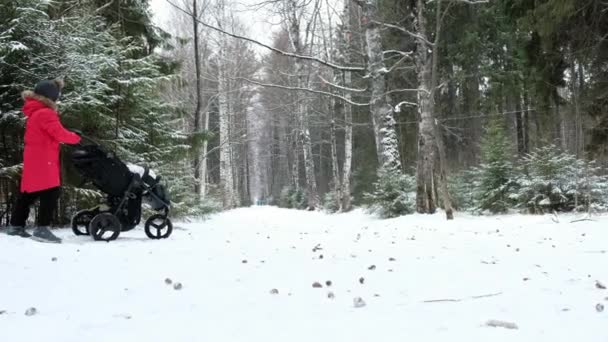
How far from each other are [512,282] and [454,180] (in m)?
10.3

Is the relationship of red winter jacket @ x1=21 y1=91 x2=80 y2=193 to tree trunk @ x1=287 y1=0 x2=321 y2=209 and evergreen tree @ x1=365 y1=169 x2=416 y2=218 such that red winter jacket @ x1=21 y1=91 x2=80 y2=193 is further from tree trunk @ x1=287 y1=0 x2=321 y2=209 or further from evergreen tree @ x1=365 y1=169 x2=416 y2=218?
tree trunk @ x1=287 y1=0 x2=321 y2=209

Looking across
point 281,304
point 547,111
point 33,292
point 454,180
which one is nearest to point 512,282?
point 281,304

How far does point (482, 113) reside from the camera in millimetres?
16641

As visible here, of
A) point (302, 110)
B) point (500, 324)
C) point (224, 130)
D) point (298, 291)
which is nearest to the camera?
point (500, 324)

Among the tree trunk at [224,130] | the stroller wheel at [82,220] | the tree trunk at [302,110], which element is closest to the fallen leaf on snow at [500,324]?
the stroller wheel at [82,220]

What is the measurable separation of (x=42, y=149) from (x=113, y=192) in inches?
34.4

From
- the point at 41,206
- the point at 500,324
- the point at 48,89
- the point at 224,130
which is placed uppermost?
the point at 224,130

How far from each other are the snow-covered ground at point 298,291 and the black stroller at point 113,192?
10.7 inches

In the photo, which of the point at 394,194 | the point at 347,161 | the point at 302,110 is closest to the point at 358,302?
the point at 394,194

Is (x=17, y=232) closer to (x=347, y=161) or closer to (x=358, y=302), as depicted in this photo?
(x=358, y=302)

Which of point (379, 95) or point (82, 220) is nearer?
point (82, 220)

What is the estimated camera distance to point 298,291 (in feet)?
9.78

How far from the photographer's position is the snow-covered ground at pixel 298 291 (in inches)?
83.5

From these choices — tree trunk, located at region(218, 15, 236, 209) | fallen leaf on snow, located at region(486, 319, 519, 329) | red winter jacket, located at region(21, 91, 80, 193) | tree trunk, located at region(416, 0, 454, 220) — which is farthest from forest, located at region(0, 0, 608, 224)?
fallen leaf on snow, located at region(486, 319, 519, 329)
